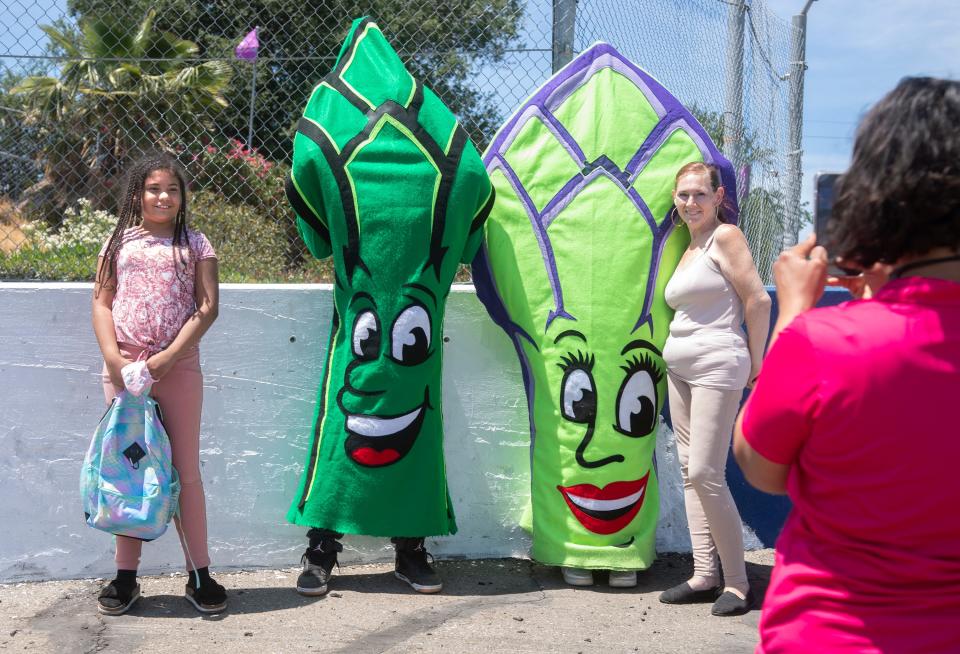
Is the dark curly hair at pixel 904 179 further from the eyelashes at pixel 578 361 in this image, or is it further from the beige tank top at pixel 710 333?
the eyelashes at pixel 578 361

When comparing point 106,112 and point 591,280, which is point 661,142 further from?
point 106,112

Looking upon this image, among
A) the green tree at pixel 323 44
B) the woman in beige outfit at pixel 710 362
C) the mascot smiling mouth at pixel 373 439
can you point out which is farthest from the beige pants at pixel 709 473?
the green tree at pixel 323 44

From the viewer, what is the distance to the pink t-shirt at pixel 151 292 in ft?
11.9

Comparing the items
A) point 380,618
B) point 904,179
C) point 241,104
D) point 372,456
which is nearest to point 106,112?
point 241,104

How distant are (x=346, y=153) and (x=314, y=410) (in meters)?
1.08

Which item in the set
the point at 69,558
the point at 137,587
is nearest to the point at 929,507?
the point at 137,587

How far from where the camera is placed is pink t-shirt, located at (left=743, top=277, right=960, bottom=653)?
1482mm

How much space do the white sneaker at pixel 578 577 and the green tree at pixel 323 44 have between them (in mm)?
2002

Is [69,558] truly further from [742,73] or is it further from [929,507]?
[742,73]

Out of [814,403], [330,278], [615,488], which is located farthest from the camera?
[330,278]

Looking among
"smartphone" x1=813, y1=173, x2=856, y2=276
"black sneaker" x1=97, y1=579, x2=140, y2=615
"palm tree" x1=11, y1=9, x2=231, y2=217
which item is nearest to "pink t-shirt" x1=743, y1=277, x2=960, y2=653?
"smartphone" x1=813, y1=173, x2=856, y2=276

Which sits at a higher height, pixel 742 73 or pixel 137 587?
pixel 742 73

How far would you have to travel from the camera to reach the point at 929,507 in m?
1.51

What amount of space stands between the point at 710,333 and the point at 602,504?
82 centimetres
